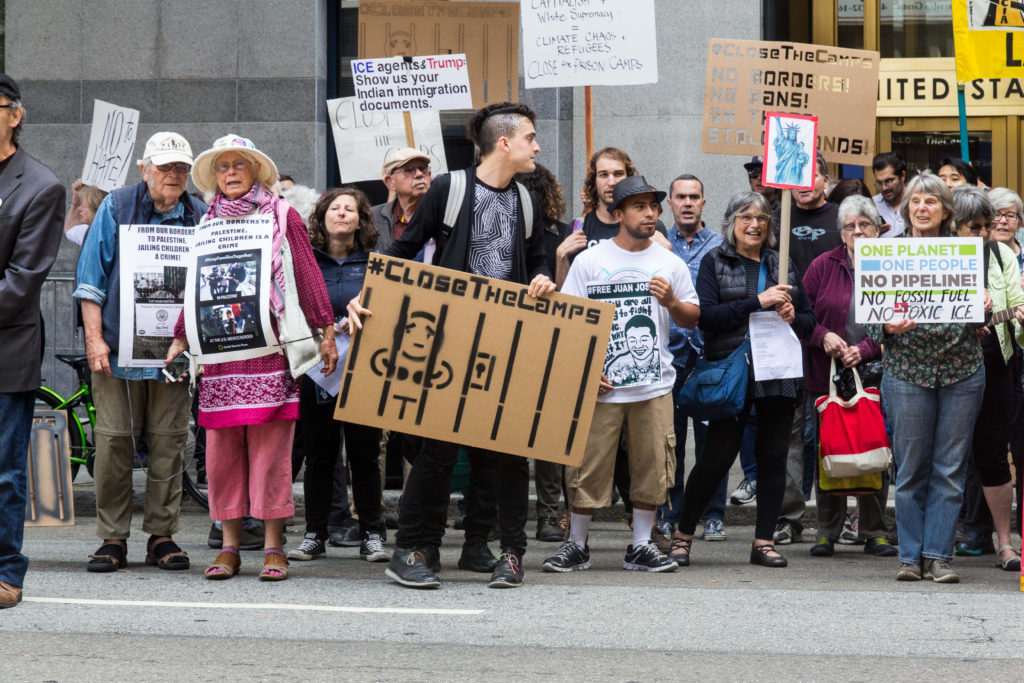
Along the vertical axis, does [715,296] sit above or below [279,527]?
above

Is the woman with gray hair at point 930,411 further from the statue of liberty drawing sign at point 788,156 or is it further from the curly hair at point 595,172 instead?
the curly hair at point 595,172

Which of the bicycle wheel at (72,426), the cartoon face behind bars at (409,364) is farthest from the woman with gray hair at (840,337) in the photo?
the bicycle wheel at (72,426)

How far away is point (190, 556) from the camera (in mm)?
7520

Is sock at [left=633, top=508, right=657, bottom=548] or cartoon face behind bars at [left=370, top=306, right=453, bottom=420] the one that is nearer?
cartoon face behind bars at [left=370, top=306, right=453, bottom=420]

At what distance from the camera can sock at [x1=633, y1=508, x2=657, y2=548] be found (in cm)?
711

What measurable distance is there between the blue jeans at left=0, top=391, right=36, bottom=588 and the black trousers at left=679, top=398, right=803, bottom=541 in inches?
132

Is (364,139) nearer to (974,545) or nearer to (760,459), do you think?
(760,459)

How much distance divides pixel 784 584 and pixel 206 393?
2.99 meters

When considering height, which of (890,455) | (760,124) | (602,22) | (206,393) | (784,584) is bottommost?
(784,584)

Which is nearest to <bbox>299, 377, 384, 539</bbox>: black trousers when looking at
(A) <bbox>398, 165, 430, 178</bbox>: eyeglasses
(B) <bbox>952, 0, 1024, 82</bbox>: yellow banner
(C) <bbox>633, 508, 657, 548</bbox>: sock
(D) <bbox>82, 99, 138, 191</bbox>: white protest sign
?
(C) <bbox>633, 508, 657, 548</bbox>: sock

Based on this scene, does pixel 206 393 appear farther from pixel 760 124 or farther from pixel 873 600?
pixel 760 124

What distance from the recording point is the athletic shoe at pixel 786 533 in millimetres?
8195

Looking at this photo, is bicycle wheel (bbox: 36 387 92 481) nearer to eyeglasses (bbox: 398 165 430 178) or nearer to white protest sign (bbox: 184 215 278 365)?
eyeglasses (bbox: 398 165 430 178)

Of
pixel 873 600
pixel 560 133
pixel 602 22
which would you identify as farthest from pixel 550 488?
pixel 560 133
